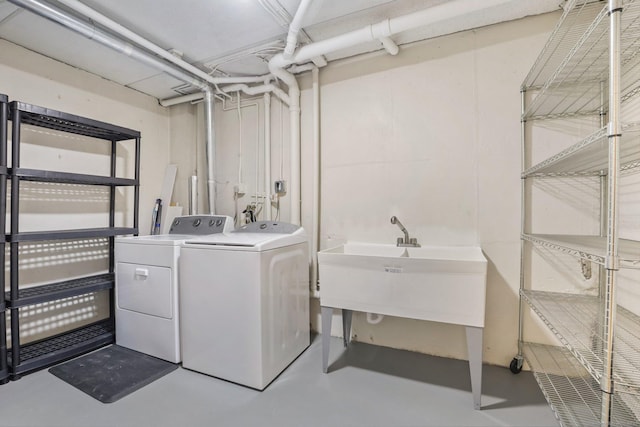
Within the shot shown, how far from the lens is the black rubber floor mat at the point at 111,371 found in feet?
5.47

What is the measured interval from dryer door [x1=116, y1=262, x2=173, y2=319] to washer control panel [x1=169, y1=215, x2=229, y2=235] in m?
0.47

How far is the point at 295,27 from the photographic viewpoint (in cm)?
178

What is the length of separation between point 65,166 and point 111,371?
1649 millimetres

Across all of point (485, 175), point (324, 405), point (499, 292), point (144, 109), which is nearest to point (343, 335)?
point (324, 405)

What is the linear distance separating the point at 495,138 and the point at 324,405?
A: 6.50 ft

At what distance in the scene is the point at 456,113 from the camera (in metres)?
2.04

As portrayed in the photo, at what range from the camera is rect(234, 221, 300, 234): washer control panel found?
221 centimetres

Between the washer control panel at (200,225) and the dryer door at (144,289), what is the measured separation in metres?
0.47

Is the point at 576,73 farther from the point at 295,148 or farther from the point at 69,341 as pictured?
the point at 69,341

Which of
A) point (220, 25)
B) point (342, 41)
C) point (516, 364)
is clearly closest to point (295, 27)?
point (342, 41)

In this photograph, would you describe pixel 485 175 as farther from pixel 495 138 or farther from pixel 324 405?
pixel 324 405

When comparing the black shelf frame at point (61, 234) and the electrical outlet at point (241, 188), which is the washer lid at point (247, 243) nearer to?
the black shelf frame at point (61, 234)

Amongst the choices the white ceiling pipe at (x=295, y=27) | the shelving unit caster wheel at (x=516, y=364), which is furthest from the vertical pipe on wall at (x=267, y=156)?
the shelving unit caster wheel at (x=516, y=364)

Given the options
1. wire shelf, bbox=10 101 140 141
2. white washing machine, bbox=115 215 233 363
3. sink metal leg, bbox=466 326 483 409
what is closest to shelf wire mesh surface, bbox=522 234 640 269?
sink metal leg, bbox=466 326 483 409
